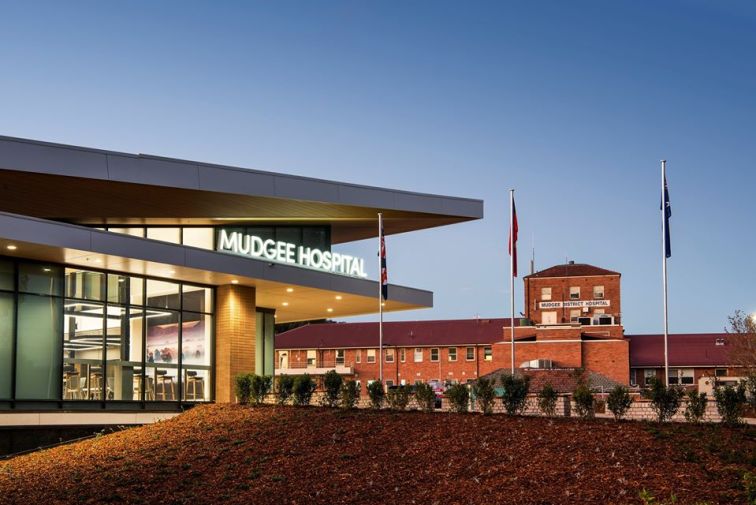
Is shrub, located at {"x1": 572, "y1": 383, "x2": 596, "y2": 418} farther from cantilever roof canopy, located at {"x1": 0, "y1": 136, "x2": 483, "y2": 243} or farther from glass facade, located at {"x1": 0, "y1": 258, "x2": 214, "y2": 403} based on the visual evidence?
glass facade, located at {"x1": 0, "y1": 258, "x2": 214, "y2": 403}

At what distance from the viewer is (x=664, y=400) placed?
74.8 feet

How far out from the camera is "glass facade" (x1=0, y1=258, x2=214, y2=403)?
28.9 meters

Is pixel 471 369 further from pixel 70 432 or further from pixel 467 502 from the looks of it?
pixel 467 502

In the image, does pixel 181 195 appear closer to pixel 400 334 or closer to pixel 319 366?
pixel 319 366

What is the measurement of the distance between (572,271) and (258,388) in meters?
67.3

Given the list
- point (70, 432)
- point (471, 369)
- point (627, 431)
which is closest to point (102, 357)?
point (70, 432)

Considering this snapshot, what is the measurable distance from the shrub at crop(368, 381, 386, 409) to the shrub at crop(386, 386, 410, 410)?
37 centimetres

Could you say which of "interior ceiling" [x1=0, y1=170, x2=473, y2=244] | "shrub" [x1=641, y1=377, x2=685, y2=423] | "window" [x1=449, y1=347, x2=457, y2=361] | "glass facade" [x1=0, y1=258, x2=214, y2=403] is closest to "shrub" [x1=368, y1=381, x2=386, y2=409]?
"shrub" [x1=641, y1=377, x2=685, y2=423]

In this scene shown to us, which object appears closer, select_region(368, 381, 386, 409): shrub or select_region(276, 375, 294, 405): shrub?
select_region(368, 381, 386, 409): shrub

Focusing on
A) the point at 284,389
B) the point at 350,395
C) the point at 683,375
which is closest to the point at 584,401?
the point at 350,395

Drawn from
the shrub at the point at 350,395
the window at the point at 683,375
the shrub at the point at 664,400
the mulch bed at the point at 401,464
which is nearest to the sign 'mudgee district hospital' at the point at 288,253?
the shrub at the point at 350,395

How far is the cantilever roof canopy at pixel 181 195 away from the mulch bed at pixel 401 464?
752 centimetres

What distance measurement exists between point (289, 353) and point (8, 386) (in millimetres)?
66909

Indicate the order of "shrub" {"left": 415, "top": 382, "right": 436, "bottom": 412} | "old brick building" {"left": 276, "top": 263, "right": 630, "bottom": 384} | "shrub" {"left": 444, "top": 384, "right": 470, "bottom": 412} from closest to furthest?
"shrub" {"left": 444, "top": 384, "right": 470, "bottom": 412}, "shrub" {"left": 415, "top": 382, "right": 436, "bottom": 412}, "old brick building" {"left": 276, "top": 263, "right": 630, "bottom": 384}
